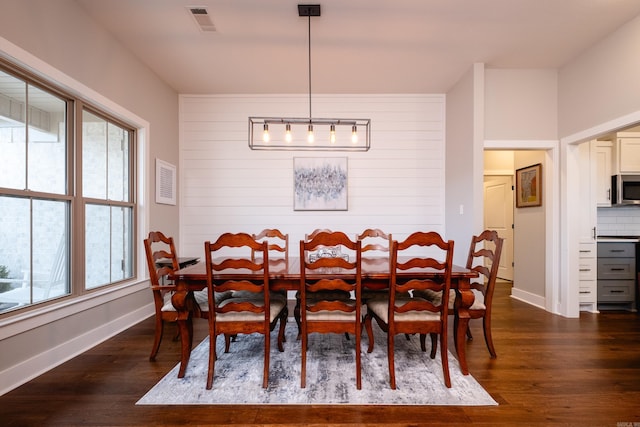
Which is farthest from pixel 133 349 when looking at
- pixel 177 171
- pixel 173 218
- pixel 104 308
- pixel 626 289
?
pixel 626 289

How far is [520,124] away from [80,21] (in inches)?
190

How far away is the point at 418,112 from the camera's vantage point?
444 cm

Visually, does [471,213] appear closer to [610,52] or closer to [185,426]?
[610,52]

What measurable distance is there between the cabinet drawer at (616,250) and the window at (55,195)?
5.82 m

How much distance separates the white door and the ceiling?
2.66m

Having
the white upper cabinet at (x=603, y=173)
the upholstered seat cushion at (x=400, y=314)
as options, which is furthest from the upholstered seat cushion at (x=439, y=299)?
the white upper cabinet at (x=603, y=173)

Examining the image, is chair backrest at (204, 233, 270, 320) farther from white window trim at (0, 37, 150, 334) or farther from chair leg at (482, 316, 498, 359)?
chair leg at (482, 316, 498, 359)

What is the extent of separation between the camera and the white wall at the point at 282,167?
14.5 ft

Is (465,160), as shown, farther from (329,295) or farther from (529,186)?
(329,295)

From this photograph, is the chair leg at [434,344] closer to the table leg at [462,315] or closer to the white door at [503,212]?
the table leg at [462,315]

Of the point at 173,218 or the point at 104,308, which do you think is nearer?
the point at 104,308

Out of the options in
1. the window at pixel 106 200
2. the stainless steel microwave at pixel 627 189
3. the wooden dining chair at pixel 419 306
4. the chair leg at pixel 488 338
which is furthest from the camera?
the stainless steel microwave at pixel 627 189

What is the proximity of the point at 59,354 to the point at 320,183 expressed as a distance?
3.30 metres

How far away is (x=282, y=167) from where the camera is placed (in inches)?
174
